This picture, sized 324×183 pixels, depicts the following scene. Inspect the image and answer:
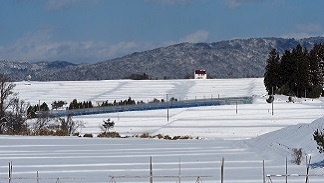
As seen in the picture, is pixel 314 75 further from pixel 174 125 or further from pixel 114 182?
pixel 114 182

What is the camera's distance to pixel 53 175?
1476cm

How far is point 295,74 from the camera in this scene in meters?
63.8

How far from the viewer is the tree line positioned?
63.4 m

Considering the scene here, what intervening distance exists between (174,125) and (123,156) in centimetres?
2419

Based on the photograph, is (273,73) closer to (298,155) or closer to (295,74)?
(295,74)

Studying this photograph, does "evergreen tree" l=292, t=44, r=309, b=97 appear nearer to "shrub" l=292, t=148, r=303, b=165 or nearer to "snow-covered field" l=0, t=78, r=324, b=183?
"snow-covered field" l=0, t=78, r=324, b=183

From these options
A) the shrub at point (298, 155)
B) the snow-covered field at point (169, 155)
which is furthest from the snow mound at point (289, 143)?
the shrub at point (298, 155)

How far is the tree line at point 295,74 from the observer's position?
63.4 metres

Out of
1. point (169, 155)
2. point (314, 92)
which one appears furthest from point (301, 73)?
point (169, 155)

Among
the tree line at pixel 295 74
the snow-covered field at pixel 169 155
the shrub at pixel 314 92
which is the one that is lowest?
the snow-covered field at pixel 169 155

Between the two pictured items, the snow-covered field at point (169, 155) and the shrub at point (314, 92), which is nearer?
the snow-covered field at point (169, 155)

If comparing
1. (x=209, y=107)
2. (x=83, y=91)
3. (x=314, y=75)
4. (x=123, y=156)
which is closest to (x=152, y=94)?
(x=83, y=91)

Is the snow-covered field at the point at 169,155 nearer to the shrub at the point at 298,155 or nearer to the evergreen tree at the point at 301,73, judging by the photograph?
the shrub at the point at 298,155

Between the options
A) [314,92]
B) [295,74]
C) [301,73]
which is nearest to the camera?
[314,92]
